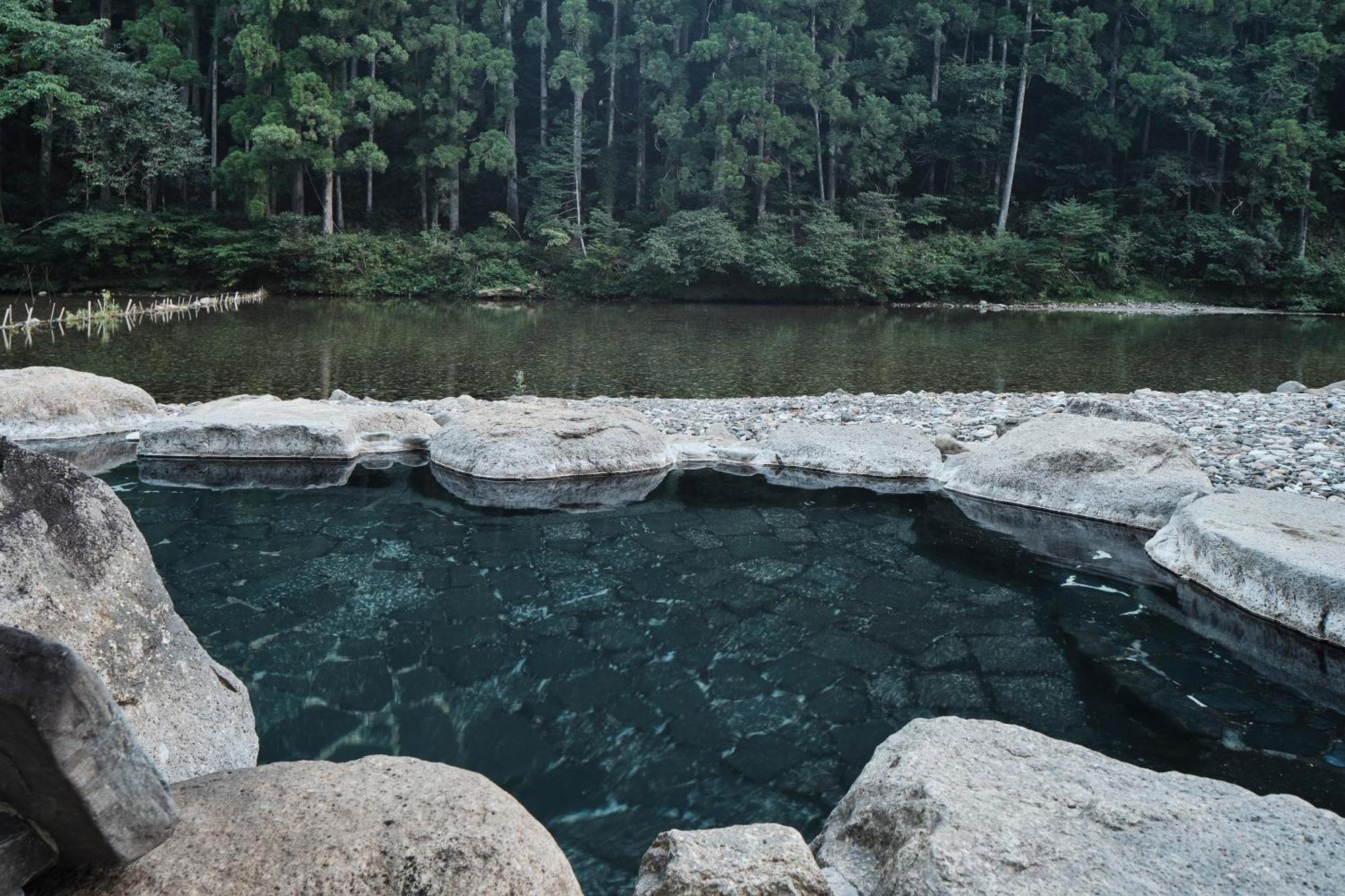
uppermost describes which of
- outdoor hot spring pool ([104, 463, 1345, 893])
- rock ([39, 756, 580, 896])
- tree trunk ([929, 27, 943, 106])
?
tree trunk ([929, 27, 943, 106])

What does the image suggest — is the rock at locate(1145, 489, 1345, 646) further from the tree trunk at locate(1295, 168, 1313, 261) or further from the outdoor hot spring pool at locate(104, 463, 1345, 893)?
the tree trunk at locate(1295, 168, 1313, 261)

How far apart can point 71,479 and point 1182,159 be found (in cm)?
3708

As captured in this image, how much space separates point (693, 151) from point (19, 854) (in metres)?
31.1

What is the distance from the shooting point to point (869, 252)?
27.8 meters

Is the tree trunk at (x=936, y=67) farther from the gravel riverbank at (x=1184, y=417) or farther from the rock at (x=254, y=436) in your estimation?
the rock at (x=254, y=436)

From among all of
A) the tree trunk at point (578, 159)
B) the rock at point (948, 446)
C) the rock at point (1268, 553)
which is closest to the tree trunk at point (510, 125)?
the tree trunk at point (578, 159)

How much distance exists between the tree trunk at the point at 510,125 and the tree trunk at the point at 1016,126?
60.3 feet

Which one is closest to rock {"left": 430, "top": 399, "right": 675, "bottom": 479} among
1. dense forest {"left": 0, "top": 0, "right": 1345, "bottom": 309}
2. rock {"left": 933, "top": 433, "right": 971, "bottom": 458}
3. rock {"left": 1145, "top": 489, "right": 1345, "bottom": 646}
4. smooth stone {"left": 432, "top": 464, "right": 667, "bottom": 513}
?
smooth stone {"left": 432, "top": 464, "right": 667, "bottom": 513}

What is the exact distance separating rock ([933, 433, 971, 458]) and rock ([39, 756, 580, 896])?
18.6 ft

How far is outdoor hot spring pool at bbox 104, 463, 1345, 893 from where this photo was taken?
294 centimetres

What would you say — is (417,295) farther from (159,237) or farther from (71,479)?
(71,479)

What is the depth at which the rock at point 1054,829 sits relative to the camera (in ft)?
5.97

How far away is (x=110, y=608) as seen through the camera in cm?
258

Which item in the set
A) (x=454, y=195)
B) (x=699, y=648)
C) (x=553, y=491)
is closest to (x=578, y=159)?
(x=454, y=195)
